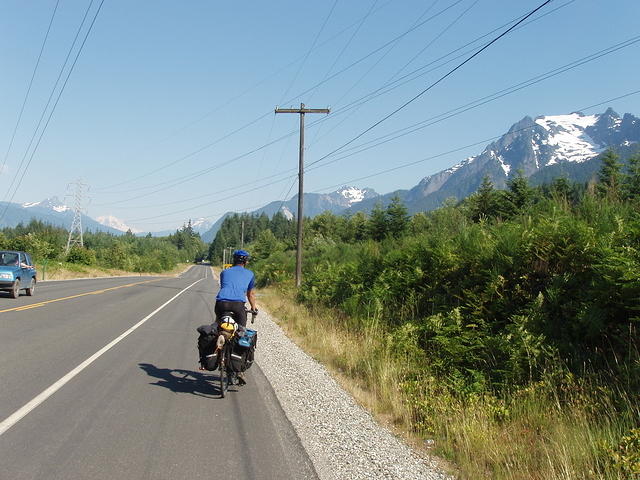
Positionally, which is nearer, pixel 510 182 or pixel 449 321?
pixel 449 321

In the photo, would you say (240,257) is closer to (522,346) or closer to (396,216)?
(522,346)

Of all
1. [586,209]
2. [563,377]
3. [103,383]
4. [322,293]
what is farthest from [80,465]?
[322,293]

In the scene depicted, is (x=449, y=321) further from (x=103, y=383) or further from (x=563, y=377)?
(x=103, y=383)

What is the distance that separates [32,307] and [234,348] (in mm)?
12087

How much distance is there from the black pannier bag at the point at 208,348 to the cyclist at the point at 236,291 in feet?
1.22

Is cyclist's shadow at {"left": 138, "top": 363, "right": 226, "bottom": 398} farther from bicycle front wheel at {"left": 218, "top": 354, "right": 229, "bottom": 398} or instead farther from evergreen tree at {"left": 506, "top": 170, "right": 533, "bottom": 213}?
evergreen tree at {"left": 506, "top": 170, "right": 533, "bottom": 213}

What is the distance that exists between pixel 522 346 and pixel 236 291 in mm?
4306

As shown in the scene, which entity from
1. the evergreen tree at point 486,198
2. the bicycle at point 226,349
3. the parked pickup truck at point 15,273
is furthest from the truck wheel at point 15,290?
the evergreen tree at point 486,198

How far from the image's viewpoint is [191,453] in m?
4.93

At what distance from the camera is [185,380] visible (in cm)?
821

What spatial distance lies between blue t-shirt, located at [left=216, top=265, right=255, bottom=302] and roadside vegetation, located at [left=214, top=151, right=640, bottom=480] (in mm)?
2506

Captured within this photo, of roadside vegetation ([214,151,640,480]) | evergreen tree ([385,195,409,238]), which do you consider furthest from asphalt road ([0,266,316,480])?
evergreen tree ([385,195,409,238])

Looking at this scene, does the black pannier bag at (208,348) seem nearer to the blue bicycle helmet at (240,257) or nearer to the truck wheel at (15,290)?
the blue bicycle helmet at (240,257)

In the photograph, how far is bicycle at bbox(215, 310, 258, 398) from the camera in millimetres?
7474
